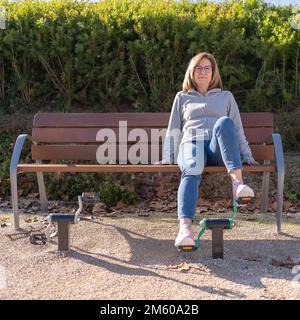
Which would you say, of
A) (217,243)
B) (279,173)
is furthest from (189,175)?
(279,173)

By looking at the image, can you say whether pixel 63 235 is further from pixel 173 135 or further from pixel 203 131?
pixel 203 131

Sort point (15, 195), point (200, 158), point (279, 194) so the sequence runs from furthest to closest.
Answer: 1. point (15, 195)
2. point (279, 194)
3. point (200, 158)

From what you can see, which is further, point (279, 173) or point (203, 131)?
point (203, 131)

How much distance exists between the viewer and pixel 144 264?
12.2 feet

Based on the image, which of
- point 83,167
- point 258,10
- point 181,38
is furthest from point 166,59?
point 83,167

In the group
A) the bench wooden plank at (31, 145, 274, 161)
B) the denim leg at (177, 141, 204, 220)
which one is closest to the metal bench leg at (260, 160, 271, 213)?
the denim leg at (177, 141, 204, 220)

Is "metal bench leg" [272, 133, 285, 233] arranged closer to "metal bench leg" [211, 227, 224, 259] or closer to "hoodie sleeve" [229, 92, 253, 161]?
"hoodie sleeve" [229, 92, 253, 161]

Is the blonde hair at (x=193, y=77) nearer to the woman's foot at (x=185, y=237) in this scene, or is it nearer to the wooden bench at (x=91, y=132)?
the wooden bench at (x=91, y=132)

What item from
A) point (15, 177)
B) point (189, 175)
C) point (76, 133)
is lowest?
point (15, 177)

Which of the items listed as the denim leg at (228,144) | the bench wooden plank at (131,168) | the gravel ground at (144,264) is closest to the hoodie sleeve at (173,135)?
the bench wooden plank at (131,168)

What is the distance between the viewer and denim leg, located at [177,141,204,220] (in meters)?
3.70

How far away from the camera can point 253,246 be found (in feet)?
13.3

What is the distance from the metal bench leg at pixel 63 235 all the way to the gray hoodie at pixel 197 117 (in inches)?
42.9

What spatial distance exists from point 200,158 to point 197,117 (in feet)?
1.83
